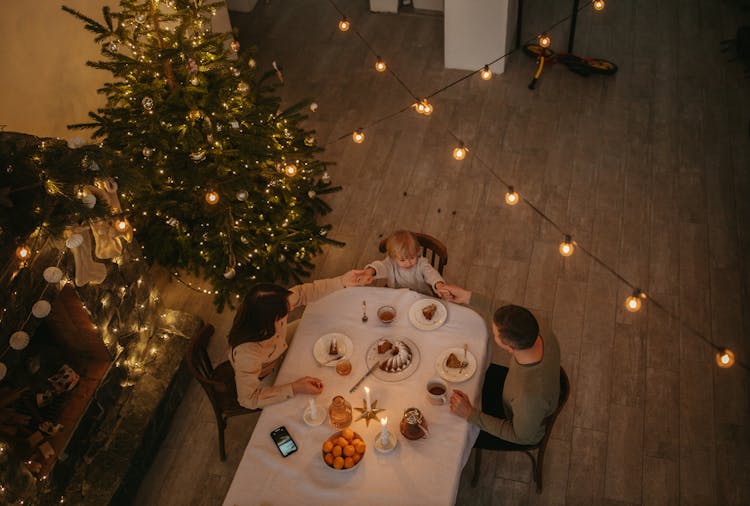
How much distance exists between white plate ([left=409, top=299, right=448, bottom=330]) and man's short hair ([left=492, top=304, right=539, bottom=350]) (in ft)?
1.86

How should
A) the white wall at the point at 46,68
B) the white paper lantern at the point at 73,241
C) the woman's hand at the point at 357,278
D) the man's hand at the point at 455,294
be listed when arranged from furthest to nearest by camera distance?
the white wall at the point at 46,68 < the woman's hand at the point at 357,278 < the man's hand at the point at 455,294 < the white paper lantern at the point at 73,241

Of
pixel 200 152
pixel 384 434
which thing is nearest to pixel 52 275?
pixel 200 152

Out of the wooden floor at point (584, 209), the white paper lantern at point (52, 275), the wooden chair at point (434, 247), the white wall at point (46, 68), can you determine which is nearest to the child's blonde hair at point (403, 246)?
the wooden chair at point (434, 247)

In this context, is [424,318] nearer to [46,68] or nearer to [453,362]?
[453,362]

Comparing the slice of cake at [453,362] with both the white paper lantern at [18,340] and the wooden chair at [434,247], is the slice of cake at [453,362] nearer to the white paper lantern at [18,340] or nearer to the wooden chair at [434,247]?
the wooden chair at [434,247]

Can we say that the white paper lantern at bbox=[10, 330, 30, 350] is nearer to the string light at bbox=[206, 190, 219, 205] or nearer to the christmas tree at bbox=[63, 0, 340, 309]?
the christmas tree at bbox=[63, 0, 340, 309]

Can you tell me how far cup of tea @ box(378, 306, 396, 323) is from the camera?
3.58m

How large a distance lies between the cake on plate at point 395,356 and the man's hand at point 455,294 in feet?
1.45

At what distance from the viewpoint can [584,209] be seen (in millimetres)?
5332

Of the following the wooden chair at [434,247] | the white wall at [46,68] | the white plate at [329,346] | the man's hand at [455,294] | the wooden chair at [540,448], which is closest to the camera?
the wooden chair at [540,448]

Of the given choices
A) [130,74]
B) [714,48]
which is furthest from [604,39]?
[130,74]

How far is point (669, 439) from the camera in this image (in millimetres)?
3998

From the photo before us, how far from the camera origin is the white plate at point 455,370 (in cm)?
331

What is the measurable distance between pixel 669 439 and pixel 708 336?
842 millimetres
